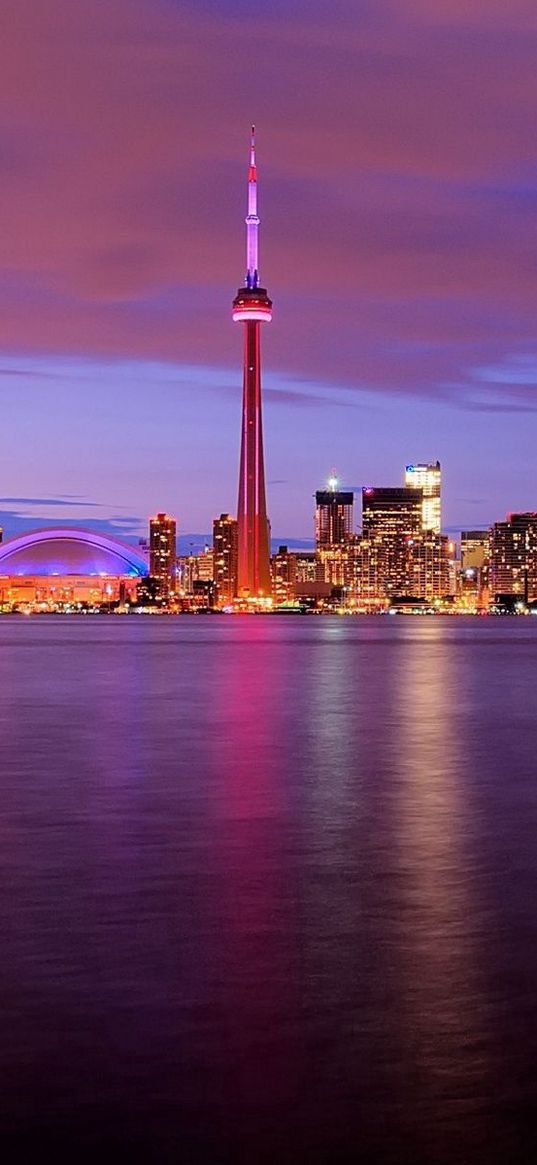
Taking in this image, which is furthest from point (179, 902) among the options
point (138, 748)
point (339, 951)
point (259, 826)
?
point (138, 748)

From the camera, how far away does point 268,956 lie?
1220cm

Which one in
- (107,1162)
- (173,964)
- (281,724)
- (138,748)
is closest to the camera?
(107,1162)

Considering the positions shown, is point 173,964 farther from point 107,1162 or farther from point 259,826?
point 259,826

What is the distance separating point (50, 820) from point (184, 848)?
3.47 meters

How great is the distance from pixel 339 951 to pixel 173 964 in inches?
61.0

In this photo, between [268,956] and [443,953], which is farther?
[443,953]

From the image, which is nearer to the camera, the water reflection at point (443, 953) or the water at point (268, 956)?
the water at point (268, 956)

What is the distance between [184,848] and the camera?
1838 cm

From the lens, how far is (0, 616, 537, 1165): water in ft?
27.0

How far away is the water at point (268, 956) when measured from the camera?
27.0ft

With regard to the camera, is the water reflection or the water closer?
the water

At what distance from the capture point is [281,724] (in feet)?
134

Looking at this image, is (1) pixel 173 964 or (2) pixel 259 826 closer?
(1) pixel 173 964

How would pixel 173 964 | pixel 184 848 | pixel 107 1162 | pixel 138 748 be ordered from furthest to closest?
pixel 138 748 → pixel 184 848 → pixel 173 964 → pixel 107 1162
